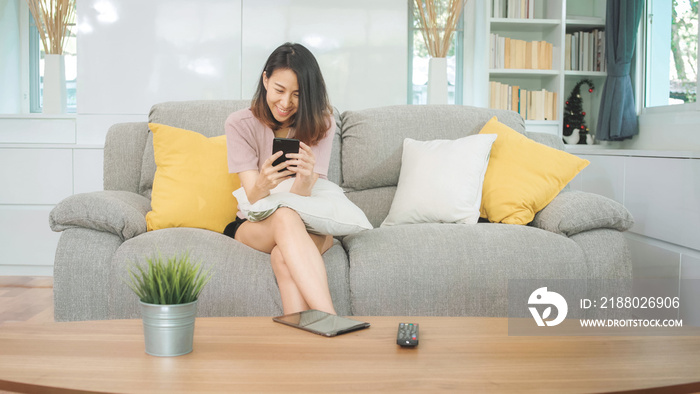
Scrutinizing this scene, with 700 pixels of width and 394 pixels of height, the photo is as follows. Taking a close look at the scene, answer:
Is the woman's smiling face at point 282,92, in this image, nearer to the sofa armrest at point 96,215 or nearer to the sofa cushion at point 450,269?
the sofa cushion at point 450,269

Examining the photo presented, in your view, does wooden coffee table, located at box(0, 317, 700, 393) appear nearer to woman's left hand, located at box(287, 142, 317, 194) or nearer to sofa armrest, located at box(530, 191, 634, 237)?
woman's left hand, located at box(287, 142, 317, 194)

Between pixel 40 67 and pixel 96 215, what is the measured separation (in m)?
3.35

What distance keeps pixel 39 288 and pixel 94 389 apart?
300 cm

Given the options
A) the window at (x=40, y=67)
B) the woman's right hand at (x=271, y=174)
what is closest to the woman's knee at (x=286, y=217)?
the woman's right hand at (x=271, y=174)

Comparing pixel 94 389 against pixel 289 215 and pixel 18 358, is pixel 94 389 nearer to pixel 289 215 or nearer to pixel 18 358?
pixel 18 358

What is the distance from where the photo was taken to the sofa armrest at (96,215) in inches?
78.9

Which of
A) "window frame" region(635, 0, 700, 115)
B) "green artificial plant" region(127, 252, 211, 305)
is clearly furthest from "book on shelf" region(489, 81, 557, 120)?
"green artificial plant" region(127, 252, 211, 305)

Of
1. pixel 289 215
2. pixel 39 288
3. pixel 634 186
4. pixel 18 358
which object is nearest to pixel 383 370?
pixel 18 358

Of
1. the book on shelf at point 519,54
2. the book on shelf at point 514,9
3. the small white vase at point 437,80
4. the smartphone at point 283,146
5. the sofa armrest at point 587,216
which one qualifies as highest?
the book on shelf at point 514,9

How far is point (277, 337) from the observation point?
1.23 meters

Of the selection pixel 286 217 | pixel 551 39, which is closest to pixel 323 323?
pixel 286 217

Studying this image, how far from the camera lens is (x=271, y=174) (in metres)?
1.95

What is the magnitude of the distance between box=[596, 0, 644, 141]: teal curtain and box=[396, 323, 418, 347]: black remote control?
3.10 m

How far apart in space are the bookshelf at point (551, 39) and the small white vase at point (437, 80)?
0.41 metres
